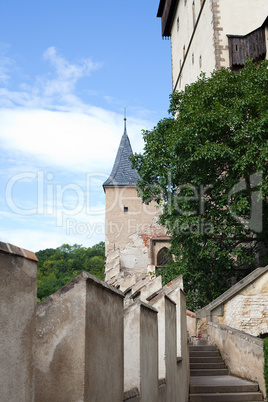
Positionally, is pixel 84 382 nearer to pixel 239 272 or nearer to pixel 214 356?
pixel 214 356

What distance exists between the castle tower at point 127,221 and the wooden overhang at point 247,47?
1848 cm

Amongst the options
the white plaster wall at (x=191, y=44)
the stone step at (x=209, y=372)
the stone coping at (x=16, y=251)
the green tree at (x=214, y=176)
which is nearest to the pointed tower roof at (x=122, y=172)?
the white plaster wall at (x=191, y=44)

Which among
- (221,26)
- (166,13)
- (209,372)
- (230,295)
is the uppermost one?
(166,13)

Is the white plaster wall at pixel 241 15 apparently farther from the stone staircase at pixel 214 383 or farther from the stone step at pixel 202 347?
the stone staircase at pixel 214 383

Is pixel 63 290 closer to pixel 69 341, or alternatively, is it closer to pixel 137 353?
pixel 69 341

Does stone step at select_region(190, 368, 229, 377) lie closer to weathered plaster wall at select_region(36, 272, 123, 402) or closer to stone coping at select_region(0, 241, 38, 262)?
weathered plaster wall at select_region(36, 272, 123, 402)

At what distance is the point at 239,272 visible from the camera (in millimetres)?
20516

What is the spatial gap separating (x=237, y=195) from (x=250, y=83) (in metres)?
4.39

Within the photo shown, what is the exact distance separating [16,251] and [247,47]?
26.4m

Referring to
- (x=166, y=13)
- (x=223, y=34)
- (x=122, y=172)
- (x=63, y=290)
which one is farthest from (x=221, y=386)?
(x=122, y=172)

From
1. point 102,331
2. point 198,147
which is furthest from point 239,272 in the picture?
point 102,331

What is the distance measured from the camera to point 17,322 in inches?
91.7

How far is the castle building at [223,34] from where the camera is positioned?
26.1m

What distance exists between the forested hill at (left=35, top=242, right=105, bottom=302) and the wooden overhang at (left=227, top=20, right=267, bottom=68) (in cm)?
4483
